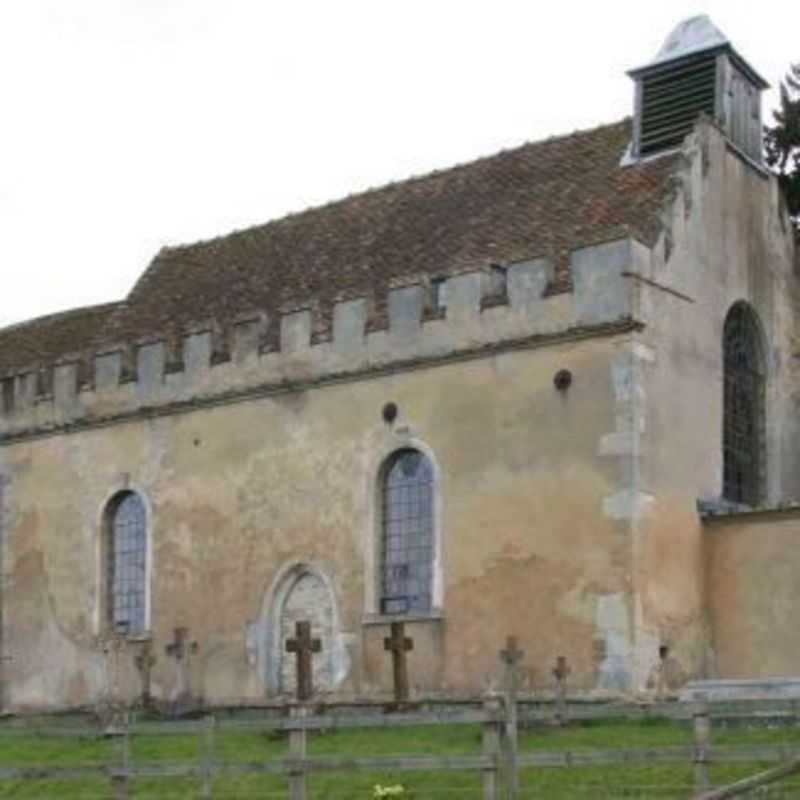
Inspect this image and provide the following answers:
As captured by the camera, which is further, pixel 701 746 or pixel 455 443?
pixel 455 443

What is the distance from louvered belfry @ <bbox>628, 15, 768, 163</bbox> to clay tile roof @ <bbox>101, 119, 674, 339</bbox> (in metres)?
0.74

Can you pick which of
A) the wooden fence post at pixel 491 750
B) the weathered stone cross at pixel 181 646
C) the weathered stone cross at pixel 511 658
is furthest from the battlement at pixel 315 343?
the wooden fence post at pixel 491 750

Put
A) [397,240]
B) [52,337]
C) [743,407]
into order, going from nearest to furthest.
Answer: [743,407] < [397,240] < [52,337]

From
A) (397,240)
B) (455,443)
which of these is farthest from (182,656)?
(397,240)

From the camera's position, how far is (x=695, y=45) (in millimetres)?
31281

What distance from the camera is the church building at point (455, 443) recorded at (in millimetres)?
27203

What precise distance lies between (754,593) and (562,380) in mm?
4391

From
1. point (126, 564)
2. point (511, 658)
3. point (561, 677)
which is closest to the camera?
point (511, 658)

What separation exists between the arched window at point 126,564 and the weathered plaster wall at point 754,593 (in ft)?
35.8

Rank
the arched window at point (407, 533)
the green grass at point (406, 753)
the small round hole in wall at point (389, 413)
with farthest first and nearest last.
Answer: the small round hole in wall at point (389, 413)
the arched window at point (407, 533)
the green grass at point (406, 753)

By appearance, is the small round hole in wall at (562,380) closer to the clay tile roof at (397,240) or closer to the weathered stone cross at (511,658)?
→ the clay tile roof at (397,240)

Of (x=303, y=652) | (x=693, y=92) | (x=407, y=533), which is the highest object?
(x=693, y=92)

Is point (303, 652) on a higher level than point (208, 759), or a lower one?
higher

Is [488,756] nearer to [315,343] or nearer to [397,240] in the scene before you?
[315,343]
